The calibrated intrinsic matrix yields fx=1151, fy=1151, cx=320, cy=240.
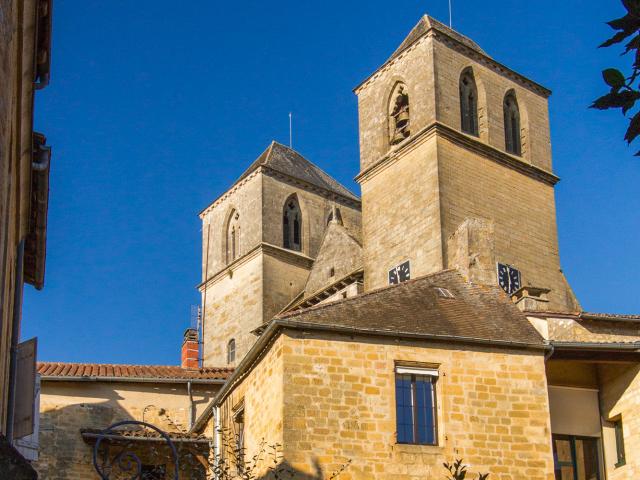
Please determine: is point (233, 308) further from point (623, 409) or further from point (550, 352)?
point (550, 352)

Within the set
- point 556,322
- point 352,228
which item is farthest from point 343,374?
point 352,228

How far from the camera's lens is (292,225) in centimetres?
4306

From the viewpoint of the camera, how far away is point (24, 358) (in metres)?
11.6

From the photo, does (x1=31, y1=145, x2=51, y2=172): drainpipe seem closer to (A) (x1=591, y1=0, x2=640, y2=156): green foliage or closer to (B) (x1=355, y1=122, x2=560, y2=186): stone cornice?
(A) (x1=591, y1=0, x2=640, y2=156): green foliage

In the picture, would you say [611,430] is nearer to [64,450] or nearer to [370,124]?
[64,450]

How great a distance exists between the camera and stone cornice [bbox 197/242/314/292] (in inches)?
1619

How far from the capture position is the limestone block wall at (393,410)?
1509 cm

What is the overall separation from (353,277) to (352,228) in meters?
10.0

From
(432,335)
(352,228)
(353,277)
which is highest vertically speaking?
(352,228)

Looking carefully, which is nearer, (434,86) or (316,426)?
(316,426)

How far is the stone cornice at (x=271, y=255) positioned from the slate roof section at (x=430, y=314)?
77.1 feet

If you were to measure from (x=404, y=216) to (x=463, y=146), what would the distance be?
2.62 m

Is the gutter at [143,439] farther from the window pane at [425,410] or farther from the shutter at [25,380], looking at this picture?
the shutter at [25,380]

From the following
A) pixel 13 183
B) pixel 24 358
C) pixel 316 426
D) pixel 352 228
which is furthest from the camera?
pixel 352 228
